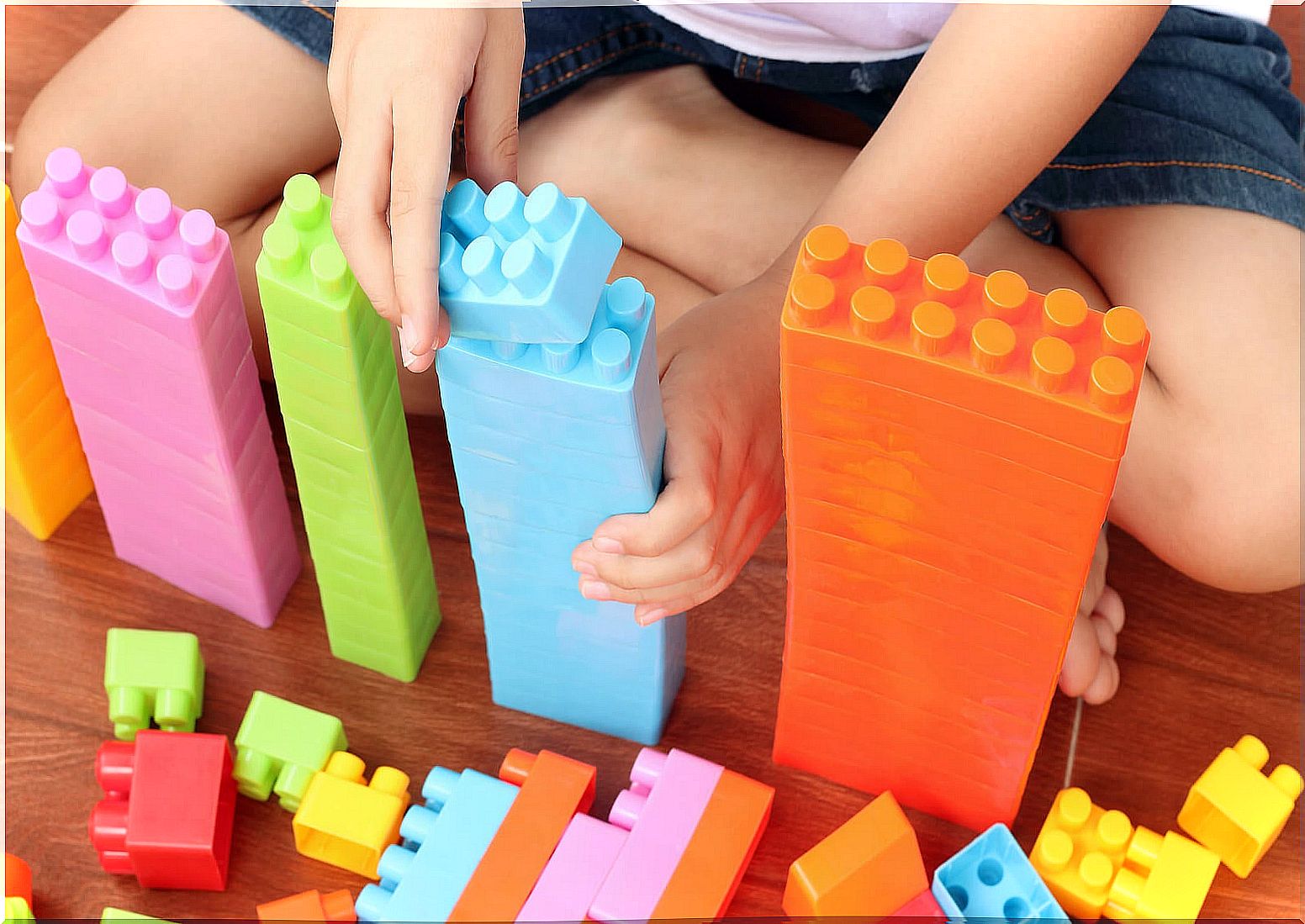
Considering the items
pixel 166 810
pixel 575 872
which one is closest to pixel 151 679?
pixel 166 810

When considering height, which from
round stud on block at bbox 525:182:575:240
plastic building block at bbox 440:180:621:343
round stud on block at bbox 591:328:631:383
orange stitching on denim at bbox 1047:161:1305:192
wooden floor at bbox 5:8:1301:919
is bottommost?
wooden floor at bbox 5:8:1301:919

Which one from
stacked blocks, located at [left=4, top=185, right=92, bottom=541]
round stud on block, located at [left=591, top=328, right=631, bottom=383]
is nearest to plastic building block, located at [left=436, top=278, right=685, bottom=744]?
round stud on block, located at [left=591, top=328, right=631, bottom=383]

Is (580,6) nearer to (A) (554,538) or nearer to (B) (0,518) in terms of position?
(A) (554,538)

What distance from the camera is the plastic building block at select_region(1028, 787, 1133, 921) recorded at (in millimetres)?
847

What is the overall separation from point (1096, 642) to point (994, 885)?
0.21 metres

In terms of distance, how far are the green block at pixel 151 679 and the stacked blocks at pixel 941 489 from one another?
0.38 metres

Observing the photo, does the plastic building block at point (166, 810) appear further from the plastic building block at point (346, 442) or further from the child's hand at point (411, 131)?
the child's hand at point (411, 131)

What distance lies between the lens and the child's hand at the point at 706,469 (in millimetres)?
767

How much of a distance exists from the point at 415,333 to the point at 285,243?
0.12 metres

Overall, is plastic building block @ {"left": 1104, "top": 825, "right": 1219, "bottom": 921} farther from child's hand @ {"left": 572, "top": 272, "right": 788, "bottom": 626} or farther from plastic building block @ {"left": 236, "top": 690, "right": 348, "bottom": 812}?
plastic building block @ {"left": 236, "top": 690, "right": 348, "bottom": 812}

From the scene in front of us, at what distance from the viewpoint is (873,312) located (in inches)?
24.8

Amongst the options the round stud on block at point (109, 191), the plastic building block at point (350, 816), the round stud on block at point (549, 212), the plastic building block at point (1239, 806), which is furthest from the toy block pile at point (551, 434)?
the plastic building block at point (1239, 806)

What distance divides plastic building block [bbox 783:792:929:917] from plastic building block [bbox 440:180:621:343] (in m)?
0.34

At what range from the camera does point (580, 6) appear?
1.03m
